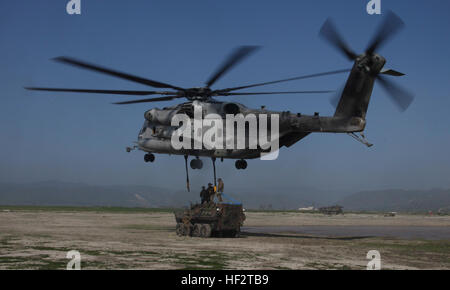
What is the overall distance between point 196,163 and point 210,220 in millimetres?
3235

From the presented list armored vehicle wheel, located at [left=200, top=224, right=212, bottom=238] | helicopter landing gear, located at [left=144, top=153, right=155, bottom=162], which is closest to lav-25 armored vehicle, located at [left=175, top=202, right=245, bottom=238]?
armored vehicle wheel, located at [left=200, top=224, right=212, bottom=238]

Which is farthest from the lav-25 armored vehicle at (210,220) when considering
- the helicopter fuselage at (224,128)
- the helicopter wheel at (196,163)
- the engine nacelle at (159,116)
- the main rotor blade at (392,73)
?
the main rotor blade at (392,73)

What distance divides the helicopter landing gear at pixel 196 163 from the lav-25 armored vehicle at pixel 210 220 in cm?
210

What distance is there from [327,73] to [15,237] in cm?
1591

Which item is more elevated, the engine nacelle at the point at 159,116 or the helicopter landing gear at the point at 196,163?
the engine nacelle at the point at 159,116

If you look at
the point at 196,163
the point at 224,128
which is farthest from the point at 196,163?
the point at 224,128

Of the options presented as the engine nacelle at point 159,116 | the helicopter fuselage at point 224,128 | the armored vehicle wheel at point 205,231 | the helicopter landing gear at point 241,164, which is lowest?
the armored vehicle wheel at point 205,231

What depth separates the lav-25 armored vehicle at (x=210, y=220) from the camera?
2547 centimetres

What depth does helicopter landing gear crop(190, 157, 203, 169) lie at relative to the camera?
26.8m

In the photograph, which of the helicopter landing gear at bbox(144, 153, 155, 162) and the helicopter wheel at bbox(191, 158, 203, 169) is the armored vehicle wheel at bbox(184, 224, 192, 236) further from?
the helicopter landing gear at bbox(144, 153, 155, 162)

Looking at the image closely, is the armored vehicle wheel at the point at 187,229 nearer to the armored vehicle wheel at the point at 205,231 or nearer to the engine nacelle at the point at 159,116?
the armored vehicle wheel at the point at 205,231
